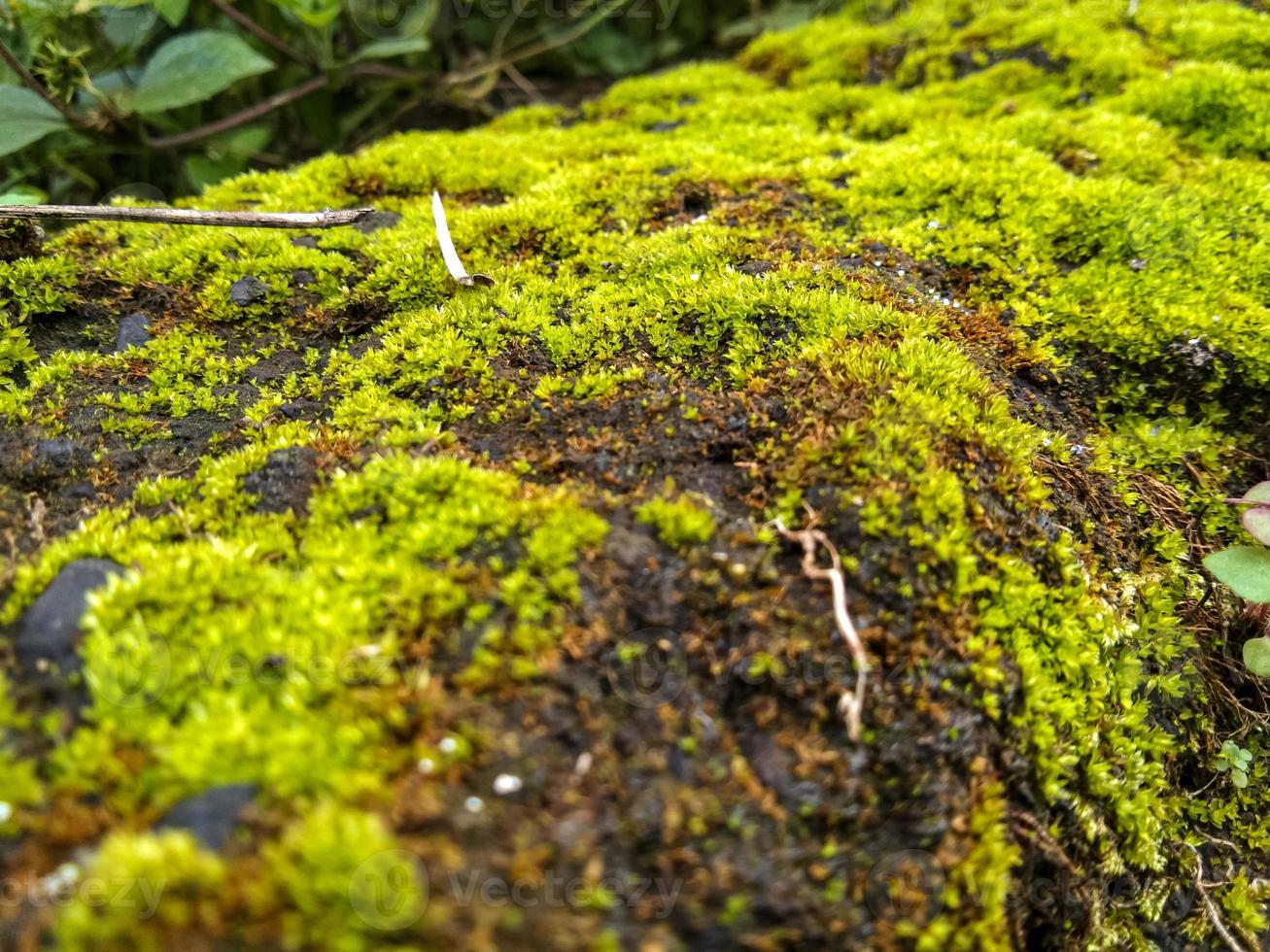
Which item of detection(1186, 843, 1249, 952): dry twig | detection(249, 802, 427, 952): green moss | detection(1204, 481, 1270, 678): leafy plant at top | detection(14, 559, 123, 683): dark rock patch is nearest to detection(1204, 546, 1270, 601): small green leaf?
detection(1204, 481, 1270, 678): leafy plant at top

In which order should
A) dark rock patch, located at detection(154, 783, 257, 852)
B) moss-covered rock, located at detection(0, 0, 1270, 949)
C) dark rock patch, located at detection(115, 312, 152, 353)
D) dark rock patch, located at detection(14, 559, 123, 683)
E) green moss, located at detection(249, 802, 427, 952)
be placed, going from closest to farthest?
1. green moss, located at detection(249, 802, 427, 952)
2. dark rock patch, located at detection(154, 783, 257, 852)
3. moss-covered rock, located at detection(0, 0, 1270, 949)
4. dark rock patch, located at detection(14, 559, 123, 683)
5. dark rock patch, located at detection(115, 312, 152, 353)

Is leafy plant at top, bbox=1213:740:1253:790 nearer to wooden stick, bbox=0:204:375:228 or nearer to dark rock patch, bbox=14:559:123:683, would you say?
dark rock patch, bbox=14:559:123:683

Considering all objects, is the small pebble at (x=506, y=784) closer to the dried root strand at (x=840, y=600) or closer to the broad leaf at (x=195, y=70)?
the dried root strand at (x=840, y=600)

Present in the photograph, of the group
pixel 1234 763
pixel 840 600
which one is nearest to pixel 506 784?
pixel 840 600

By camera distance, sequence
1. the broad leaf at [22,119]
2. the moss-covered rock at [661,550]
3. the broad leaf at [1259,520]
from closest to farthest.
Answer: the moss-covered rock at [661,550], the broad leaf at [1259,520], the broad leaf at [22,119]

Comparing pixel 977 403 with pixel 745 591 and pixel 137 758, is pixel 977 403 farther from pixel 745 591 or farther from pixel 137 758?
pixel 137 758

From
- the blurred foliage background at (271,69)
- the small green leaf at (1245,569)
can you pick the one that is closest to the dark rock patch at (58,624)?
the blurred foliage background at (271,69)
